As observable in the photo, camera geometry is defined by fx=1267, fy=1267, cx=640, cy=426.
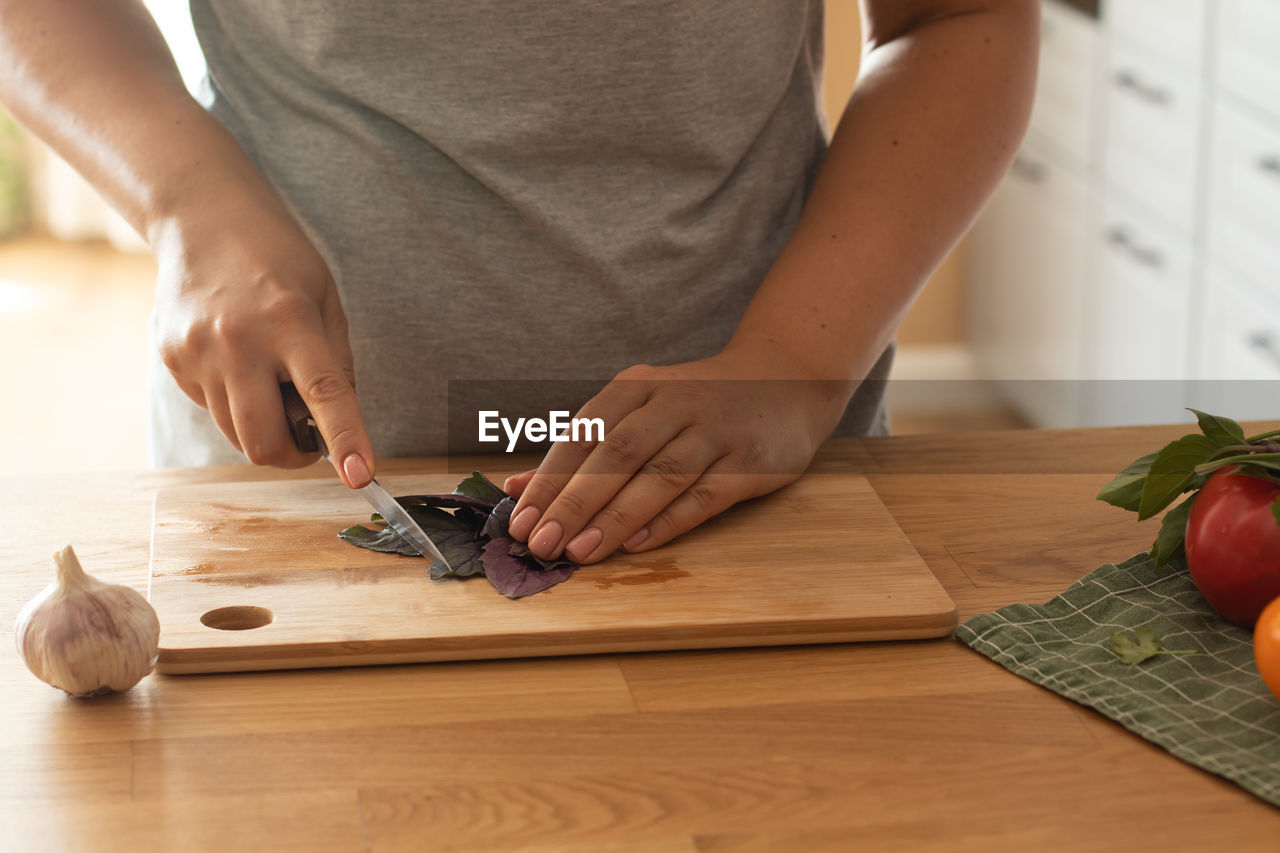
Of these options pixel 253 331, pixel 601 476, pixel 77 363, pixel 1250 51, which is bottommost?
pixel 77 363

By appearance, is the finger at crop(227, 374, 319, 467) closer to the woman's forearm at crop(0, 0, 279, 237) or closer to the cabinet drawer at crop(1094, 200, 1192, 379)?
the woman's forearm at crop(0, 0, 279, 237)

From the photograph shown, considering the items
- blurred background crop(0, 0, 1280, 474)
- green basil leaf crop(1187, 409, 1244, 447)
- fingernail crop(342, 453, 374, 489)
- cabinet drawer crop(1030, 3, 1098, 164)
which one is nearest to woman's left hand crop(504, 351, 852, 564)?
fingernail crop(342, 453, 374, 489)

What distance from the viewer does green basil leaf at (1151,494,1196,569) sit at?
840 mm

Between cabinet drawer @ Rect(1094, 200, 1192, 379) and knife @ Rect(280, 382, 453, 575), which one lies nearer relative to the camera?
knife @ Rect(280, 382, 453, 575)

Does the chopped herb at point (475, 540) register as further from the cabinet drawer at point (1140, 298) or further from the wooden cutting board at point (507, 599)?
the cabinet drawer at point (1140, 298)

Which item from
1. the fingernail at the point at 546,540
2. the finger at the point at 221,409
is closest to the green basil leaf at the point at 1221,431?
the fingernail at the point at 546,540

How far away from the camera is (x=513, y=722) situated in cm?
72

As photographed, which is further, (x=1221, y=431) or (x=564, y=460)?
(x=564, y=460)

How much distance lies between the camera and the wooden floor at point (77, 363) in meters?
3.28

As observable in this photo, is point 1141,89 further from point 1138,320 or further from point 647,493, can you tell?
point 647,493

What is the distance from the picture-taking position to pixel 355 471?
2.88ft

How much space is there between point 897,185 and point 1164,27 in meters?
1.73

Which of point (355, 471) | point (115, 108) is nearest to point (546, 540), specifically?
point (355, 471)
